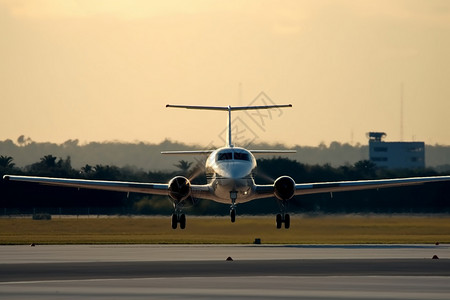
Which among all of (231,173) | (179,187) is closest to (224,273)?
(231,173)

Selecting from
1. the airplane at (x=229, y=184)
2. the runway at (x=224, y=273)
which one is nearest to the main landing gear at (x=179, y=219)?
the airplane at (x=229, y=184)

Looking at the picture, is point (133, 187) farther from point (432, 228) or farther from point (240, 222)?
point (432, 228)

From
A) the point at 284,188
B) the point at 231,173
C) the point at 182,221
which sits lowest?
the point at 182,221

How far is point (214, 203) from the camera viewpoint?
70.6m

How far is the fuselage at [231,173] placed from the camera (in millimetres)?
56094

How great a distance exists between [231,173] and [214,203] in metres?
14.9

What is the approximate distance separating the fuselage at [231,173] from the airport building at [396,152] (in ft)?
402

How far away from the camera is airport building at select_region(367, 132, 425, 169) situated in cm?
18088

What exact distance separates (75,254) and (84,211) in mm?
45423

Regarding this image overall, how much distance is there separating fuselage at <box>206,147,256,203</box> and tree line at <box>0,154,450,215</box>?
888cm

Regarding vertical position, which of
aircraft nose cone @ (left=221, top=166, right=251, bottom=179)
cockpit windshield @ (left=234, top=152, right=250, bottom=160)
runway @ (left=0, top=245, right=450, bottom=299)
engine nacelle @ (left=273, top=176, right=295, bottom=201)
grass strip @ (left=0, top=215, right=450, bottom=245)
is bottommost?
grass strip @ (left=0, top=215, right=450, bottom=245)

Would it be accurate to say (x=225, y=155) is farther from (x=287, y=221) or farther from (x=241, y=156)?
(x=287, y=221)

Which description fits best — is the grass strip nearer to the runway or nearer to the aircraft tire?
the aircraft tire

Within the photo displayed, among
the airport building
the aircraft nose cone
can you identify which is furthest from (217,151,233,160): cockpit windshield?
the airport building
